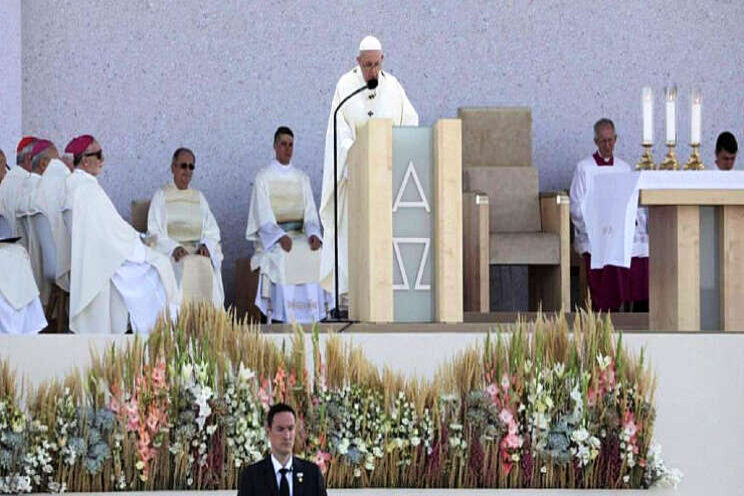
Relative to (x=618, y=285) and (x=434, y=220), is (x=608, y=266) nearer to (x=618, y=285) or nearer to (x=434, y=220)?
(x=618, y=285)

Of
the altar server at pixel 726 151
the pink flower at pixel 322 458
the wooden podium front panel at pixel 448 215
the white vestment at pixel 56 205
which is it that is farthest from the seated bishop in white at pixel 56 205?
the altar server at pixel 726 151

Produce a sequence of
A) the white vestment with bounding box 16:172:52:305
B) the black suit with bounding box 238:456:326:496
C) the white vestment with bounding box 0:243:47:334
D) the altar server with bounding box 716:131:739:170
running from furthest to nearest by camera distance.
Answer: the altar server with bounding box 716:131:739:170 < the white vestment with bounding box 16:172:52:305 < the white vestment with bounding box 0:243:47:334 < the black suit with bounding box 238:456:326:496

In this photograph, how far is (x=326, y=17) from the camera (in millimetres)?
13430

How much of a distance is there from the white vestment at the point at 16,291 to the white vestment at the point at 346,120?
1747 mm

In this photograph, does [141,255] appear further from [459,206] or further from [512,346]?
[512,346]

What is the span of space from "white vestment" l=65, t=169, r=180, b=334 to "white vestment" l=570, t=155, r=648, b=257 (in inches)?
142

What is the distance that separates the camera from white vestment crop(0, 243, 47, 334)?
10.1 m

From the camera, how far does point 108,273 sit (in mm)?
9852

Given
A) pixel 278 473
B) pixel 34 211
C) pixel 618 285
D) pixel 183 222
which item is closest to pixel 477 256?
pixel 618 285

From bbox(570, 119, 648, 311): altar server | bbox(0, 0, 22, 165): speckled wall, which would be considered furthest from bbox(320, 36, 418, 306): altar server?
bbox(0, 0, 22, 165): speckled wall

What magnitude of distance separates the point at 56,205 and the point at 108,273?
125cm

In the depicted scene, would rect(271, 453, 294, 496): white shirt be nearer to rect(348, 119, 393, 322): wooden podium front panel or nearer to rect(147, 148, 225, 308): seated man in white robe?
rect(348, 119, 393, 322): wooden podium front panel

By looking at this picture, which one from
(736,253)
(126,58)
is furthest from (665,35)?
(736,253)

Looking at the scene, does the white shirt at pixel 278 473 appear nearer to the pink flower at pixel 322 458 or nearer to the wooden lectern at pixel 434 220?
the pink flower at pixel 322 458
